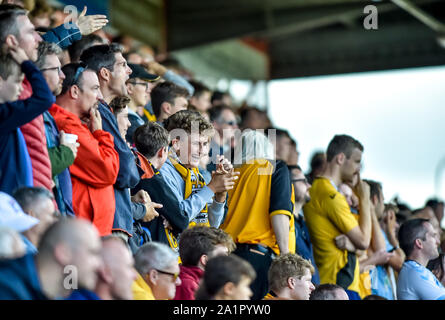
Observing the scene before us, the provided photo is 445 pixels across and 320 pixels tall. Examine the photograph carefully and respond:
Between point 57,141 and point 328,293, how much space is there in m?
1.90

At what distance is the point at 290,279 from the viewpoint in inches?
191

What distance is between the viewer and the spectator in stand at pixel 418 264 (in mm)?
5969

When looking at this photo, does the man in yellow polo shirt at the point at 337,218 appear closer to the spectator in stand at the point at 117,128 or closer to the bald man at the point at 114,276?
the spectator in stand at the point at 117,128

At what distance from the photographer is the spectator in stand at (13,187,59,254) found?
350 centimetres

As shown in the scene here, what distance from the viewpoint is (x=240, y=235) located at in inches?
222

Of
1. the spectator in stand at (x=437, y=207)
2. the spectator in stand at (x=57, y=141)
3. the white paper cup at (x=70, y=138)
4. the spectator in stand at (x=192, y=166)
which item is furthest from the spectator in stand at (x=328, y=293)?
the spectator in stand at (x=437, y=207)

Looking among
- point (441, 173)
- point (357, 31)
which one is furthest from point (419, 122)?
point (357, 31)

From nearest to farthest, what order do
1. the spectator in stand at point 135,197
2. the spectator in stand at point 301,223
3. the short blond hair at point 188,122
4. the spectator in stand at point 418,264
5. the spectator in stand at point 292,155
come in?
the spectator in stand at point 135,197 → the short blond hair at point 188,122 → the spectator in stand at point 418,264 → the spectator in stand at point 301,223 → the spectator in stand at point 292,155

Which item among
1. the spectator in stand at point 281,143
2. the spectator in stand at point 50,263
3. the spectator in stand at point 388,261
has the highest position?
the spectator in stand at point 281,143

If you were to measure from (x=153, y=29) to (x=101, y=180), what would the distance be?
9.85m

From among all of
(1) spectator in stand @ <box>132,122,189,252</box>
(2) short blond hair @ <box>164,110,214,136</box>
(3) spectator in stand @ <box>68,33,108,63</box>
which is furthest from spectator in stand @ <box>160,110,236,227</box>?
(3) spectator in stand @ <box>68,33,108,63</box>

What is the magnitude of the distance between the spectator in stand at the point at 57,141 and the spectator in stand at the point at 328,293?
169cm

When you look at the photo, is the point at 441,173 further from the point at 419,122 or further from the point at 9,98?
the point at 9,98

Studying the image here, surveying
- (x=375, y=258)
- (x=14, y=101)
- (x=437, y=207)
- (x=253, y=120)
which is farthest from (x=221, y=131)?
(x=14, y=101)
